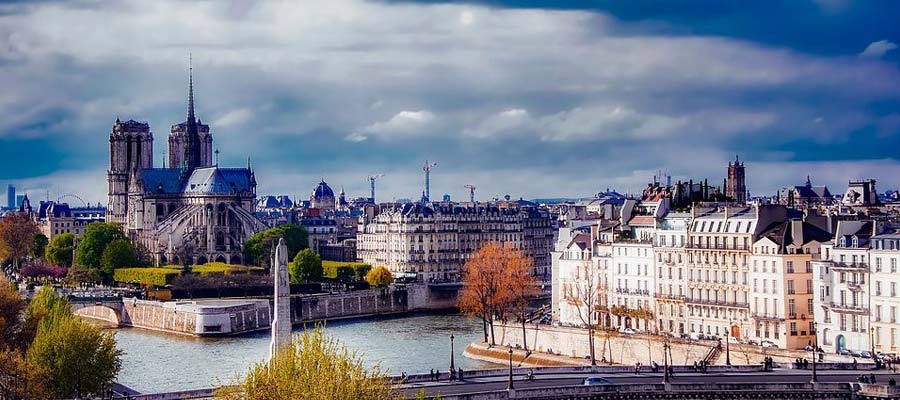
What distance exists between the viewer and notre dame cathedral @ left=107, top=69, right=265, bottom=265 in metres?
164

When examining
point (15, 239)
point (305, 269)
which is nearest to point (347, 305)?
point (305, 269)

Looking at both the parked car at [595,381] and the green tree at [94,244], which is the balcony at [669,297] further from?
the green tree at [94,244]

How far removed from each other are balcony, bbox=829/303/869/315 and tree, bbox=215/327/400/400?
1272 inches

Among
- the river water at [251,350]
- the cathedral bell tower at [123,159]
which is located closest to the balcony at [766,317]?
the river water at [251,350]

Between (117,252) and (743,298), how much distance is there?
275 ft

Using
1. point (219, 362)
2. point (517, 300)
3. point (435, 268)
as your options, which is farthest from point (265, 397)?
point (435, 268)

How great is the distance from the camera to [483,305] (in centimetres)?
9162

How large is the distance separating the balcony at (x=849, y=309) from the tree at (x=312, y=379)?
32.3m

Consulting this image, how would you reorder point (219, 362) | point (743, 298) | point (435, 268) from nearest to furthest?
point (743, 298) → point (219, 362) → point (435, 268)

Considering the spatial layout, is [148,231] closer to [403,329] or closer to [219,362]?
[403,329]

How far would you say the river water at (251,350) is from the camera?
7856 centimetres

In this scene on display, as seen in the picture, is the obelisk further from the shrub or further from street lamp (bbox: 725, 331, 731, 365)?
the shrub

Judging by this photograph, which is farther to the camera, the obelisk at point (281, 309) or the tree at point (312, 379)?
the obelisk at point (281, 309)

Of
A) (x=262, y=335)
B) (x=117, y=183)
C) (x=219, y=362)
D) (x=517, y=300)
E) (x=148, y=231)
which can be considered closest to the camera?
(x=219, y=362)
